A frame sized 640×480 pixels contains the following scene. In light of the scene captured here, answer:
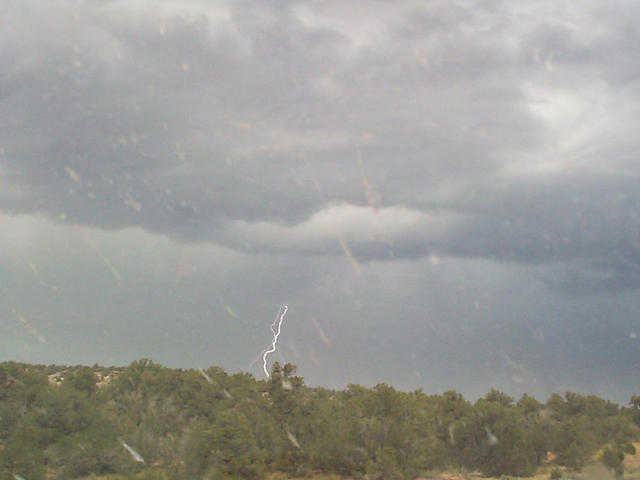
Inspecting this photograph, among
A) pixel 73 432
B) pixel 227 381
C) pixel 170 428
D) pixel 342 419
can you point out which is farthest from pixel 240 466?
pixel 227 381

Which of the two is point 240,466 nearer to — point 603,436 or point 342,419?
point 342,419

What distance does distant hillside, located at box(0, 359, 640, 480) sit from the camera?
93.9ft

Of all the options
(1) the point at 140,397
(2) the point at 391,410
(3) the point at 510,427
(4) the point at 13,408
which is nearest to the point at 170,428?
(1) the point at 140,397

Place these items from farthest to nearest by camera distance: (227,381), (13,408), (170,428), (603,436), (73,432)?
(227,381)
(603,436)
(170,428)
(13,408)
(73,432)

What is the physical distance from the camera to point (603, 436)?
4569 cm

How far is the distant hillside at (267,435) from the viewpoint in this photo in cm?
2862

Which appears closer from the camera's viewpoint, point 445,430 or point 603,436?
point 445,430

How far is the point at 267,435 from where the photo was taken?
108 ft

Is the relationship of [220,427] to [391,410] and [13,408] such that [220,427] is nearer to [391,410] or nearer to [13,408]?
[391,410]

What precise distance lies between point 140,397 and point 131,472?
16253 millimetres

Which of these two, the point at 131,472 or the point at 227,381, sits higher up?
the point at 227,381

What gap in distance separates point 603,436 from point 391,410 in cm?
2386

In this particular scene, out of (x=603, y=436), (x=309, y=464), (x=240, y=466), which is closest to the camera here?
(x=240, y=466)

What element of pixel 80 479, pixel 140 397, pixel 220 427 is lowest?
pixel 80 479
